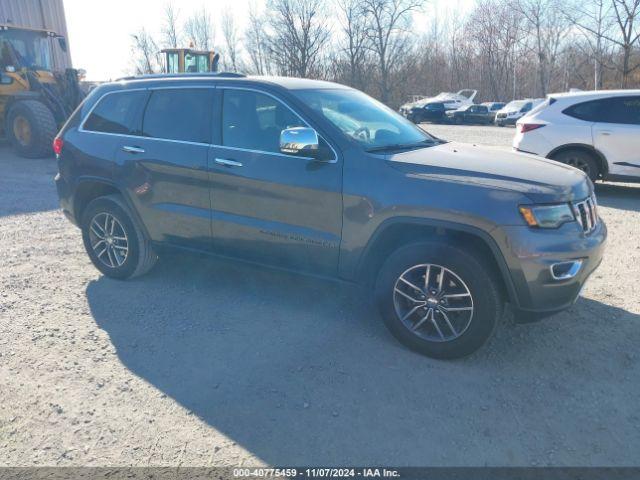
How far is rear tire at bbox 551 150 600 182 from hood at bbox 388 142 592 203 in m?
5.02

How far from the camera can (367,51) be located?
4534 cm

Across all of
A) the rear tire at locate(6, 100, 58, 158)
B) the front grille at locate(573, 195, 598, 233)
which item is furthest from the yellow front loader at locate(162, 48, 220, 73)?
the front grille at locate(573, 195, 598, 233)

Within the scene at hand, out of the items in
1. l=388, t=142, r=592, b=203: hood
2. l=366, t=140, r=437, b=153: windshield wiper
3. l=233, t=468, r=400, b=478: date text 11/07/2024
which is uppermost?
l=366, t=140, r=437, b=153: windshield wiper

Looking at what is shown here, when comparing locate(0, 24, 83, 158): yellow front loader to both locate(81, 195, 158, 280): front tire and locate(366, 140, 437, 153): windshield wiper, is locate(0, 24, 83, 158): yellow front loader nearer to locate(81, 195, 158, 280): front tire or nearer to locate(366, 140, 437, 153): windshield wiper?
locate(81, 195, 158, 280): front tire

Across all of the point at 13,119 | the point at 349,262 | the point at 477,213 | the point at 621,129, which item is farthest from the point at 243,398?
the point at 13,119

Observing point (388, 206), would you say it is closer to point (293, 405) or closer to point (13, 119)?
point (293, 405)

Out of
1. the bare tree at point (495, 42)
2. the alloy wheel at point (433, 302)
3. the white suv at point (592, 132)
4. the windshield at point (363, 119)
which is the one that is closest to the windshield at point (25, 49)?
the windshield at point (363, 119)

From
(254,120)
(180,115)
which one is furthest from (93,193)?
(254,120)

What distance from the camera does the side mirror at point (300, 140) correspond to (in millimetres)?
3486

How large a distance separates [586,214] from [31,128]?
1222 cm

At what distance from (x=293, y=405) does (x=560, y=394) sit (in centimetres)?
160

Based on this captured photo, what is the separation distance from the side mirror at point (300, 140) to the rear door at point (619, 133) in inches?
249

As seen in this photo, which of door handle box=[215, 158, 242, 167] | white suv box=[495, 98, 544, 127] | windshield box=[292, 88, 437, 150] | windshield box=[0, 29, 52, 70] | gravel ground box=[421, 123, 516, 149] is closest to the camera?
windshield box=[292, 88, 437, 150]

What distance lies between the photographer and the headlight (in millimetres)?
3066
